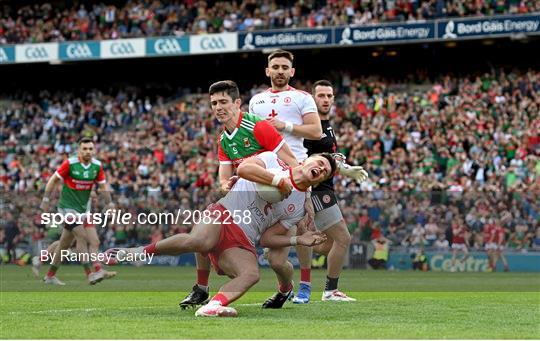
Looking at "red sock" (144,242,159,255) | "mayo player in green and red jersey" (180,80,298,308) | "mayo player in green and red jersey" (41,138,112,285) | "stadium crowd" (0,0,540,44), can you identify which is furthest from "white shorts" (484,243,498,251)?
"red sock" (144,242,159,255)

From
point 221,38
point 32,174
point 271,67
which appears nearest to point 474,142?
point 221,38

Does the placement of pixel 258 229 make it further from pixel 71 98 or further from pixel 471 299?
pixel 71 98

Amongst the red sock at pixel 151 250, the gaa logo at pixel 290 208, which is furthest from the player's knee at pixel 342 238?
the red sock at pixel 151 250

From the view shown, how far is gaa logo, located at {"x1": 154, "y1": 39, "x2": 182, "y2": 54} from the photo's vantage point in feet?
131

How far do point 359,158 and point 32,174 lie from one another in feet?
41.2

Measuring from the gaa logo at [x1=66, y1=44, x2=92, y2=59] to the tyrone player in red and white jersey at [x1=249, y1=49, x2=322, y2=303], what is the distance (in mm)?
30039

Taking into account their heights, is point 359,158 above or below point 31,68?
below

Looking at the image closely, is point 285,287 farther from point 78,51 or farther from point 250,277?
point 78,51

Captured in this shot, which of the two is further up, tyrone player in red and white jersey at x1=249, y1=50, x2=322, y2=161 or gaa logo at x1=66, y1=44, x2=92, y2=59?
gaa logo at x1=66, y1=44, x2=92, y2=59

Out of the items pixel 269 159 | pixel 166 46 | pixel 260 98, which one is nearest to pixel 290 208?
pixel 269 159

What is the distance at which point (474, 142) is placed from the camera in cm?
3005

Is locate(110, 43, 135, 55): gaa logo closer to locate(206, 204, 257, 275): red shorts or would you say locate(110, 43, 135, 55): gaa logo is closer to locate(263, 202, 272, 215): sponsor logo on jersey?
locate(263, 202, 272, 215): sponsor logo on jersey

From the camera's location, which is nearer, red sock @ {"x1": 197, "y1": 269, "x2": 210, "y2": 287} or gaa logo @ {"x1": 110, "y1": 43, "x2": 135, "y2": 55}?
red sock @ {"x1": 197, "y1": 269, "x2": 210, "y2": 287}

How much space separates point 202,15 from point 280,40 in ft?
14.0
